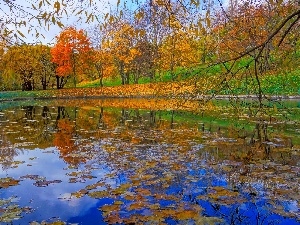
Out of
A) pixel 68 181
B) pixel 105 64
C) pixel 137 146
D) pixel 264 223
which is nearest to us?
pixel 264 223

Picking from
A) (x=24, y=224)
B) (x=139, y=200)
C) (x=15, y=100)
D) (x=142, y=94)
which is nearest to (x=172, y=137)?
(x=139, y=200)

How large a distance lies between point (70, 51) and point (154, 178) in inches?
1583

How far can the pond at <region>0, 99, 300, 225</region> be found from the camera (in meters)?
5.33

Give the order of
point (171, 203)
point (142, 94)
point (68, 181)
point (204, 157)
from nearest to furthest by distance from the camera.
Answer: point (171, 203) → point (68, 181) → point (204, 157) → point (142, 94)

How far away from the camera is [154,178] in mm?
7086

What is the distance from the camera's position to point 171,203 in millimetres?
5703

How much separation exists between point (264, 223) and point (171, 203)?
1.53 m

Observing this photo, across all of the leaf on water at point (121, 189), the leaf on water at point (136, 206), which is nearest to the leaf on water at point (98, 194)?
the leaf on water at point (121, 189)

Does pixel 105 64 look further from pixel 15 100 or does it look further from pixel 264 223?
pixel 264 223

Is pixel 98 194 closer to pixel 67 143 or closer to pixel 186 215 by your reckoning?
pixel 186 215

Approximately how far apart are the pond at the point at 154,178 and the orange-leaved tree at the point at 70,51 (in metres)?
33.3

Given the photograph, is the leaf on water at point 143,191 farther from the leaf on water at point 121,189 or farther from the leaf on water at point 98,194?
the leaf on water at point 98,194

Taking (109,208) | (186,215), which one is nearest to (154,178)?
(109,208)

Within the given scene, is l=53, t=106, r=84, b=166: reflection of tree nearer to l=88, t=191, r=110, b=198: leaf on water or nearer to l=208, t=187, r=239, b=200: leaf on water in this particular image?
l=88, t=191, r=110, b=198: leaf on water
